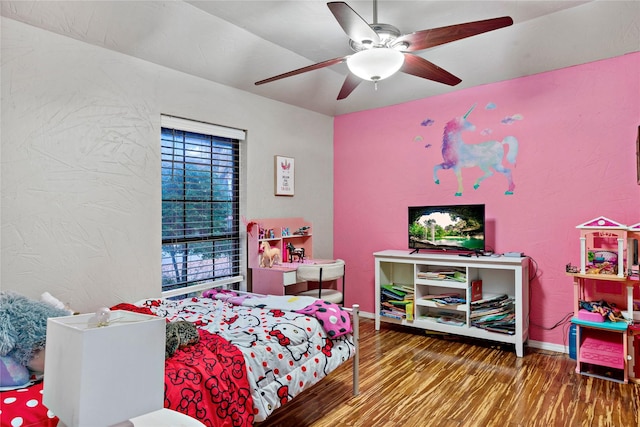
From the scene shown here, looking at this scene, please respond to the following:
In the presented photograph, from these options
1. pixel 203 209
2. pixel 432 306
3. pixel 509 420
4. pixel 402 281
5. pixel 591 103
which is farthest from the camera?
pixel 402 281

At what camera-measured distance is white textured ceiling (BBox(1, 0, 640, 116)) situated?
2.68 m

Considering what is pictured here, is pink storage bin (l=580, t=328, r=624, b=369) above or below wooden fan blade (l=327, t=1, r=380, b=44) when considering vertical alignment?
below

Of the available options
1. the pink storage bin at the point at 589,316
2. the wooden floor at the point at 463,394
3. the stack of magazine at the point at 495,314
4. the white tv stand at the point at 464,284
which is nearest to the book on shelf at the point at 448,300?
the white tv stand at the point at 464,284

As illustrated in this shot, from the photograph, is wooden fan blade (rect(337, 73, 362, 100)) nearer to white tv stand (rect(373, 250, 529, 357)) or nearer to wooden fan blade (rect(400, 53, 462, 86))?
wooden fan blade (rect(400, 53, 462, 86))

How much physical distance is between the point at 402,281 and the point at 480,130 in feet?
6.07

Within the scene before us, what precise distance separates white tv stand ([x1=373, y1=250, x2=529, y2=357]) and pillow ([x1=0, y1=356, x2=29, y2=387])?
3274 millimetres

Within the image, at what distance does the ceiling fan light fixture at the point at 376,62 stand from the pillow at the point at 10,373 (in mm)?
2133

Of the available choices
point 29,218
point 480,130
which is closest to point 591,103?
point 480,130

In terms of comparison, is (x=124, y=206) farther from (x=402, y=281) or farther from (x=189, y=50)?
(x=402, y=281)

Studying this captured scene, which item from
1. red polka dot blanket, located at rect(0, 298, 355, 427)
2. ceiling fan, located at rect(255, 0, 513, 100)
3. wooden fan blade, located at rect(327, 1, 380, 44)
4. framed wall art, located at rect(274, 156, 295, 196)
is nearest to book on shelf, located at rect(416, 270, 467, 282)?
red polka dot blanket, located at rect(0, 298, 355, 427)

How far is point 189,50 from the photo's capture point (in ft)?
10.4

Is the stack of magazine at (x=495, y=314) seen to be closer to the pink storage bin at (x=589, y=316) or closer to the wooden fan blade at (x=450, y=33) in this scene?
A: the pink storage bin at (x=589, y=316)

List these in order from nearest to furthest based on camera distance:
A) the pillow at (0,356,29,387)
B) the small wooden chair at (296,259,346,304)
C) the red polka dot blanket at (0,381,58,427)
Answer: the red polka dot blanket at (0,381,58,427) → the pillow at (0,356,29,387) → the small wooden chair at (296,259,346,304)

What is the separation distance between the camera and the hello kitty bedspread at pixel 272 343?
203cm
